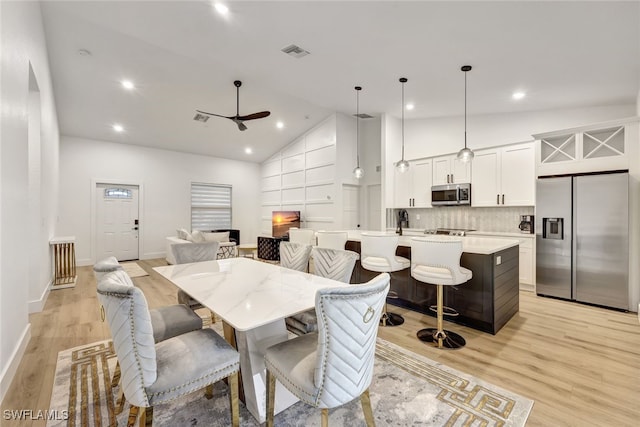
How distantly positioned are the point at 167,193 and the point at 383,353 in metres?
7.26

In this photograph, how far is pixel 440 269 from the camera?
2.76 metres

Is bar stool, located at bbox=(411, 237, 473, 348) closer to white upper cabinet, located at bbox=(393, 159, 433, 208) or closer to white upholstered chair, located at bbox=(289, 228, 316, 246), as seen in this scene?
white upholstered chair, located at bbox=(289, 228, 316, 246)

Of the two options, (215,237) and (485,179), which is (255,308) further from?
(215,237)

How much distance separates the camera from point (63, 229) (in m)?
6.26

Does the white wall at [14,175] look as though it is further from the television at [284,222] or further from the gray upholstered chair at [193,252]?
the television at [284,222]

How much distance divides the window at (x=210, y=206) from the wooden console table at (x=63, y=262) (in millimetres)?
3286

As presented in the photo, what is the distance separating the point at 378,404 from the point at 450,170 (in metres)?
4.54

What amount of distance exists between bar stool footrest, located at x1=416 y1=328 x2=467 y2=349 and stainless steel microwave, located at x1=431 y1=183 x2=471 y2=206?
2906mm

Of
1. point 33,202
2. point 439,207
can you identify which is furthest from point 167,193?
point 439,207

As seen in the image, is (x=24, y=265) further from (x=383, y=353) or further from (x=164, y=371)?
(x=383, y=353)

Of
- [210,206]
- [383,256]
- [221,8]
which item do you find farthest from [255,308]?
[210,206]

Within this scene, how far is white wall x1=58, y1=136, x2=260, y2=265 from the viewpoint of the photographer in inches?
251

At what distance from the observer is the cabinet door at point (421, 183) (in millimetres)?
5547

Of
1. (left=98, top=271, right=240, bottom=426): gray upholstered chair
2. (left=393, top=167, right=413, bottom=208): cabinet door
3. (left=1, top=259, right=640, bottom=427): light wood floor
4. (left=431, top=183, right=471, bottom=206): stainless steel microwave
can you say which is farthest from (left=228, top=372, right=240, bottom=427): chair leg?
(left=393, top=167, right=413, bottom=208): cabinet door
